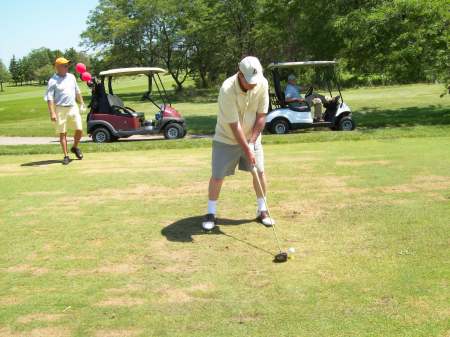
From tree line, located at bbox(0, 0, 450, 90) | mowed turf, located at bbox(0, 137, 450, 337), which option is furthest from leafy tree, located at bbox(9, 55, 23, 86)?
mowed turf, located at bbox(0, 137, 450, 337)

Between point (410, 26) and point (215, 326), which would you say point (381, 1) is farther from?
point (215, 326)

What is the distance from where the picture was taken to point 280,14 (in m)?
24.4

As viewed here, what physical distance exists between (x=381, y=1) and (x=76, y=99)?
1194cm

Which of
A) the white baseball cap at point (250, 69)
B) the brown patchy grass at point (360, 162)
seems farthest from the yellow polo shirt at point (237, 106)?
the brown patchy grass at point (360, 162)

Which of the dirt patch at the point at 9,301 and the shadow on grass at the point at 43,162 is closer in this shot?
the dirt patch at the point at 9,301

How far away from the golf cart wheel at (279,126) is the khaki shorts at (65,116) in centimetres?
635

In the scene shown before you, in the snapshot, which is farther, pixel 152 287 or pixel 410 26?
pixel 410 26

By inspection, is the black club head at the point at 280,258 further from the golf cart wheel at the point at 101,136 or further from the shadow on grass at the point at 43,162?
the golf cart wheel at the point at 101,136

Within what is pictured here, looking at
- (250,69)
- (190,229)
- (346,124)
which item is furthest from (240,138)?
(346,124)

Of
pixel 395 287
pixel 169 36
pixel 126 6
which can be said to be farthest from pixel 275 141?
pixel 126 6

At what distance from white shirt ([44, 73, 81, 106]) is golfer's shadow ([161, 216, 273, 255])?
5099 mm

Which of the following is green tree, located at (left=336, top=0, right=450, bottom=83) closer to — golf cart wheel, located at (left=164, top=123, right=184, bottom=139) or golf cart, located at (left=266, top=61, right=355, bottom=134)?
golf cart, located at (left=266, top=61, right=355, bottom=134)

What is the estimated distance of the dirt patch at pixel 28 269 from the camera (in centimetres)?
436

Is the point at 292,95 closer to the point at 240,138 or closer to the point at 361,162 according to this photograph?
the point at 361,162
